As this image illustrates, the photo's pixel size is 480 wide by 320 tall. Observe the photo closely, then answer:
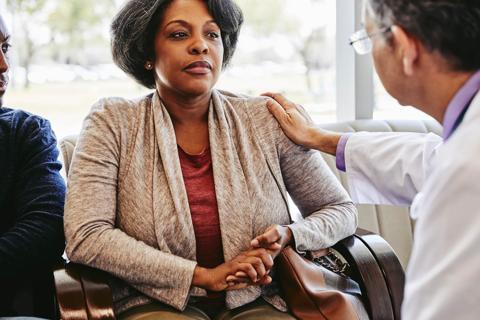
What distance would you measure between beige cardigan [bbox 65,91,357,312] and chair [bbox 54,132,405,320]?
0.15 ft

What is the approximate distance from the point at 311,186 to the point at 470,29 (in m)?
1.16

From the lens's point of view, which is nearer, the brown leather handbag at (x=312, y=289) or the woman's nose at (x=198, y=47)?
the brown leather handbag at (x=312, y=289)

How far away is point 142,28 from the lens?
234 cm

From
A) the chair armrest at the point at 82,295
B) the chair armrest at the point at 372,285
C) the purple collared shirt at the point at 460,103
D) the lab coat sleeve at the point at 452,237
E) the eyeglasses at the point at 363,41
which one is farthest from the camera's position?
the chair armrest at the point at 372,285

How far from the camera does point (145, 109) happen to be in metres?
2.32

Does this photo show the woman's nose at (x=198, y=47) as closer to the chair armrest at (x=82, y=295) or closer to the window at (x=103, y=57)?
the window at (x=103, y=57)

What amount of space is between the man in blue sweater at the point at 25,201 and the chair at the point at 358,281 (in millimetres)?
151

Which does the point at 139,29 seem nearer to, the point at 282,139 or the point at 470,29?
the point at 282,139

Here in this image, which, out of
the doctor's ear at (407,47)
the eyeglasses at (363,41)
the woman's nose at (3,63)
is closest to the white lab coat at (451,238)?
the doctor's ear at (407,47)

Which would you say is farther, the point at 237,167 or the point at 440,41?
the point at 237,167

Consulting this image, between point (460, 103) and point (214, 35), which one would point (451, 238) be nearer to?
point (460, 103)

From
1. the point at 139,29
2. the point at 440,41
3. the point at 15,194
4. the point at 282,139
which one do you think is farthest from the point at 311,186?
the point at 440,41

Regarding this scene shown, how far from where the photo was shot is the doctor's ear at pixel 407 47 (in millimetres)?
1314

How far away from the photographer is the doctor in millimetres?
1126
